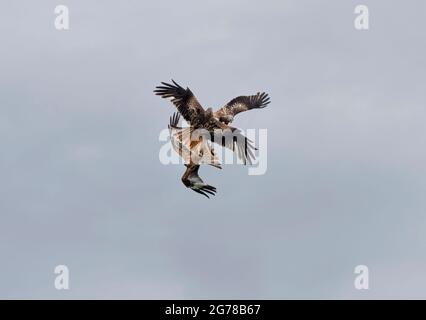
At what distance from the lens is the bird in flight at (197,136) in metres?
83.1

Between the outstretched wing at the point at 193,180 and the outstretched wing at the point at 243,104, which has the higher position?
the outstretched wing at the point at 243,104

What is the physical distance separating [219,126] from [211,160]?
115 inches

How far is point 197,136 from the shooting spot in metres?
84.6

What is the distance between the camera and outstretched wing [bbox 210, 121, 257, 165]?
3337 inches

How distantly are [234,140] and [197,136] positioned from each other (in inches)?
83.3

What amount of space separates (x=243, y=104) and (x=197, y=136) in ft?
25.7

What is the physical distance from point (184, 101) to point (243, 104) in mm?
7075

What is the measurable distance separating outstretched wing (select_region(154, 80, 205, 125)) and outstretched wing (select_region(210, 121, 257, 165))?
1.31 m

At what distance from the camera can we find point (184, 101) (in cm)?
8550

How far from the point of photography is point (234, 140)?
85.1 metres
